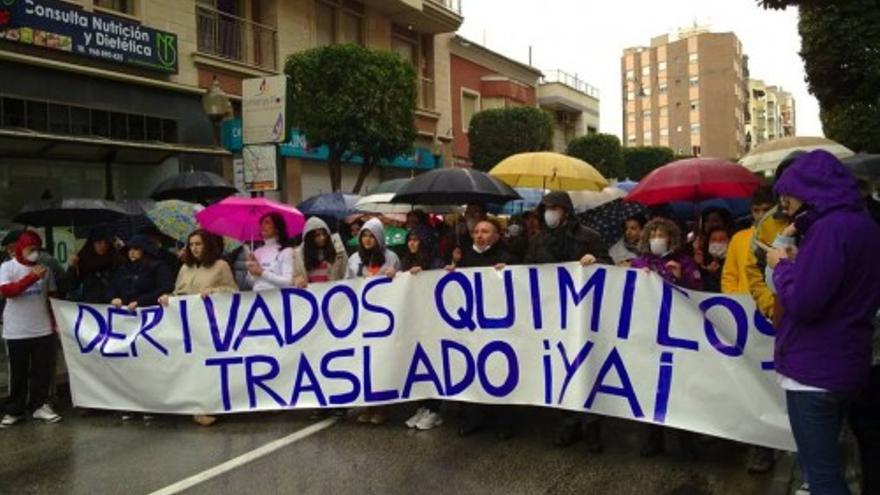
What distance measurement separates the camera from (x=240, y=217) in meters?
8.05

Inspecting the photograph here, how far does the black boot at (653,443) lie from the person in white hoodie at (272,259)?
118 inches

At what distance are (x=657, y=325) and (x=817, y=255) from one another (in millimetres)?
2171

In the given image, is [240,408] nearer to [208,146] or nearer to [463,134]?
[208,146]

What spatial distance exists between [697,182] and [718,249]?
1196 millimetres

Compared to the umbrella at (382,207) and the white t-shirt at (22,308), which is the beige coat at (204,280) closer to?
the white t-shirt at (22,308)

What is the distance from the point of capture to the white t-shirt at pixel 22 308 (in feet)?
21.6

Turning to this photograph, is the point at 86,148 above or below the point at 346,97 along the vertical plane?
below

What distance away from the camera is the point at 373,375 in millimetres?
6012

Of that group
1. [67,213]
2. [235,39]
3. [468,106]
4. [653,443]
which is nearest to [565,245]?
[653,443]

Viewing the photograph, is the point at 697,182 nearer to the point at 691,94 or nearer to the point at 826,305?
the point at 826,305

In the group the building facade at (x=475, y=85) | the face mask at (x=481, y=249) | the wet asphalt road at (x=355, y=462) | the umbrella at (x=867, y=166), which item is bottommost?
the wet asphalt road at (x=355, y=462)

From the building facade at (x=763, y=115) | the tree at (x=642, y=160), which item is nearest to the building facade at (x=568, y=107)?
the tree at (x=642, y=160)

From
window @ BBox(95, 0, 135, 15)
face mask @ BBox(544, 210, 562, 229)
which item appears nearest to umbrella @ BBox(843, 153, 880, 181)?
face mask @ BBox(544, 210, 562, 229)

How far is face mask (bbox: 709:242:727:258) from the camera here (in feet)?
21.3
